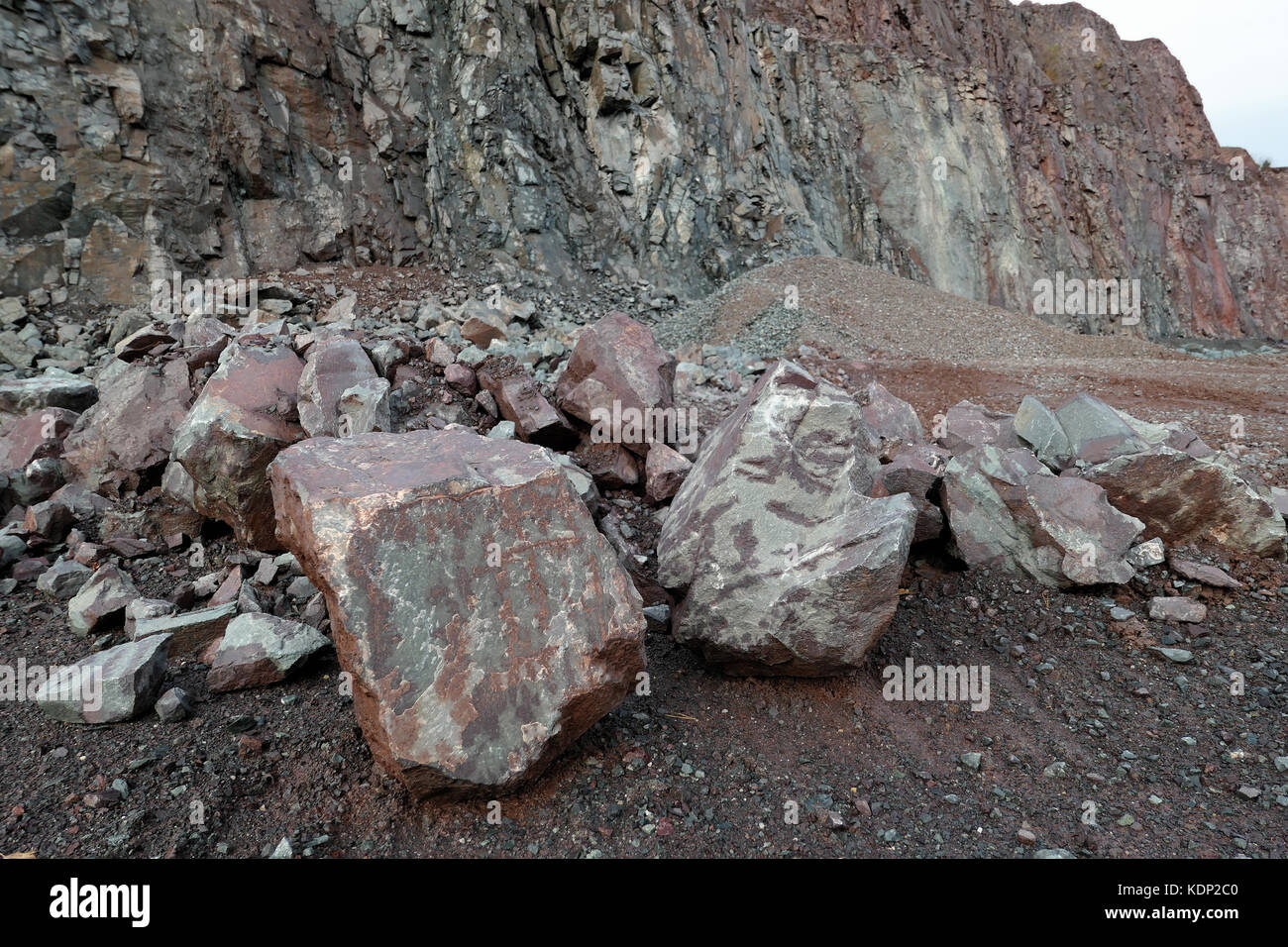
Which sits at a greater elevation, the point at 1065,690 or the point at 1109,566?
the point at 1109,566

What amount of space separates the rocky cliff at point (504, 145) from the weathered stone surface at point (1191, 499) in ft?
43.1

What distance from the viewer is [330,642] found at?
3.76 meters

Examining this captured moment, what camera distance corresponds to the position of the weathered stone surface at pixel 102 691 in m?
3.23

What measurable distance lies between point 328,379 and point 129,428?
188 centimetres

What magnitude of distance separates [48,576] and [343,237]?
1254 centimetres

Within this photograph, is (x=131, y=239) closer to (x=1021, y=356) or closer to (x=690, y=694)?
(x=690, y=694)

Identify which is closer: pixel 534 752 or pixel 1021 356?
pixel 534 752

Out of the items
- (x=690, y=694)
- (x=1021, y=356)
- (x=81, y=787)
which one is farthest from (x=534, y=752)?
(x=1021, y=356)

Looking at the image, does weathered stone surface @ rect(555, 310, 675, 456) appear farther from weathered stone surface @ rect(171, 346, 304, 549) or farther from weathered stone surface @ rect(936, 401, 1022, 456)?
weathered stone surface @ rect(936, 401, 1022, 456)

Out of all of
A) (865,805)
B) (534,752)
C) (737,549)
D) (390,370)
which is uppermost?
(390,370)

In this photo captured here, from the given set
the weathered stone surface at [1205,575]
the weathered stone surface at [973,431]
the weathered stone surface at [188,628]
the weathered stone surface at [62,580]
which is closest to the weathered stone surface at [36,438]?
the weathered stone surface at [62,580]

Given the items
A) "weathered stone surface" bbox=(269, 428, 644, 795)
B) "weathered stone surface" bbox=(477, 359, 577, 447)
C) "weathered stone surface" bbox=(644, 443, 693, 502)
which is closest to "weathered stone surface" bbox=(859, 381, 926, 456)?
"weathered stone surface" bbox=(644, 443, 693, 502)

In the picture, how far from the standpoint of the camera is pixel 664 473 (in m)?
5.21

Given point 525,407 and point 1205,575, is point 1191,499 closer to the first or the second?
point 1205,575
